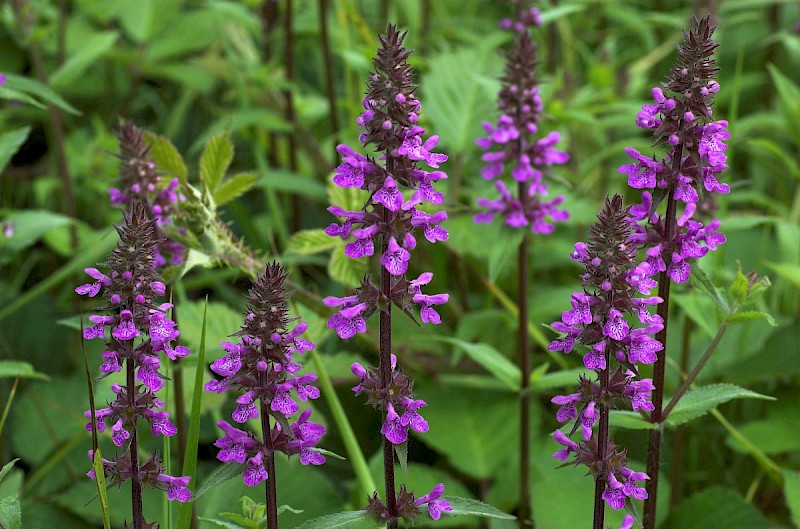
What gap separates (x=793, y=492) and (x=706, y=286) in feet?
4.01

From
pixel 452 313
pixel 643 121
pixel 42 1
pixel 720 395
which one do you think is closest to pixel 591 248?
pixel 643 121

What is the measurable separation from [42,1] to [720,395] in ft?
11.7

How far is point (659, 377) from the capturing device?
246cm

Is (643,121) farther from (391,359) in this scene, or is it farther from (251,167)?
(251,167)

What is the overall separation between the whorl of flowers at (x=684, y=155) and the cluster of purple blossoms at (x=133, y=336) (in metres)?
1.16

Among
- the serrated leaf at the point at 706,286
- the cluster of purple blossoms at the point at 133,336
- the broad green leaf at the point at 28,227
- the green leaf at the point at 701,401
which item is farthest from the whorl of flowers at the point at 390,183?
the broad green leaf at the point at 28,227

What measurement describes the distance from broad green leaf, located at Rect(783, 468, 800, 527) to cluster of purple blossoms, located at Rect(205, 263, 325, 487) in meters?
1.79

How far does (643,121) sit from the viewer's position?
227 centimetres

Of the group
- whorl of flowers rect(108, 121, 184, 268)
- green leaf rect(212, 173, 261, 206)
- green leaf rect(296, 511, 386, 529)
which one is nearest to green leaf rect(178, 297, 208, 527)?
green leaf rect(296, 511, 386, 529)

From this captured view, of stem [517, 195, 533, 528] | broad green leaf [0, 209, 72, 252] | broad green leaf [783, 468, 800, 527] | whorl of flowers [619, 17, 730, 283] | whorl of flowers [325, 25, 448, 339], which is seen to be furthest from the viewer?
broad green leaf [0, 209, 72, 252]

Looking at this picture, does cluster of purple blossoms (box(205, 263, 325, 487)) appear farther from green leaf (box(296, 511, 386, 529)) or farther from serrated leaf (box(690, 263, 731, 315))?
serrated leaf (box(690, 263, 731, 315))

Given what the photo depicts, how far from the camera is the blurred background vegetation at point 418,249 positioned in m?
3.45

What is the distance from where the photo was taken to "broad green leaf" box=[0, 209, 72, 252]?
355 cm

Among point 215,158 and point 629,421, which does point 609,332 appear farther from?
point 215,158
